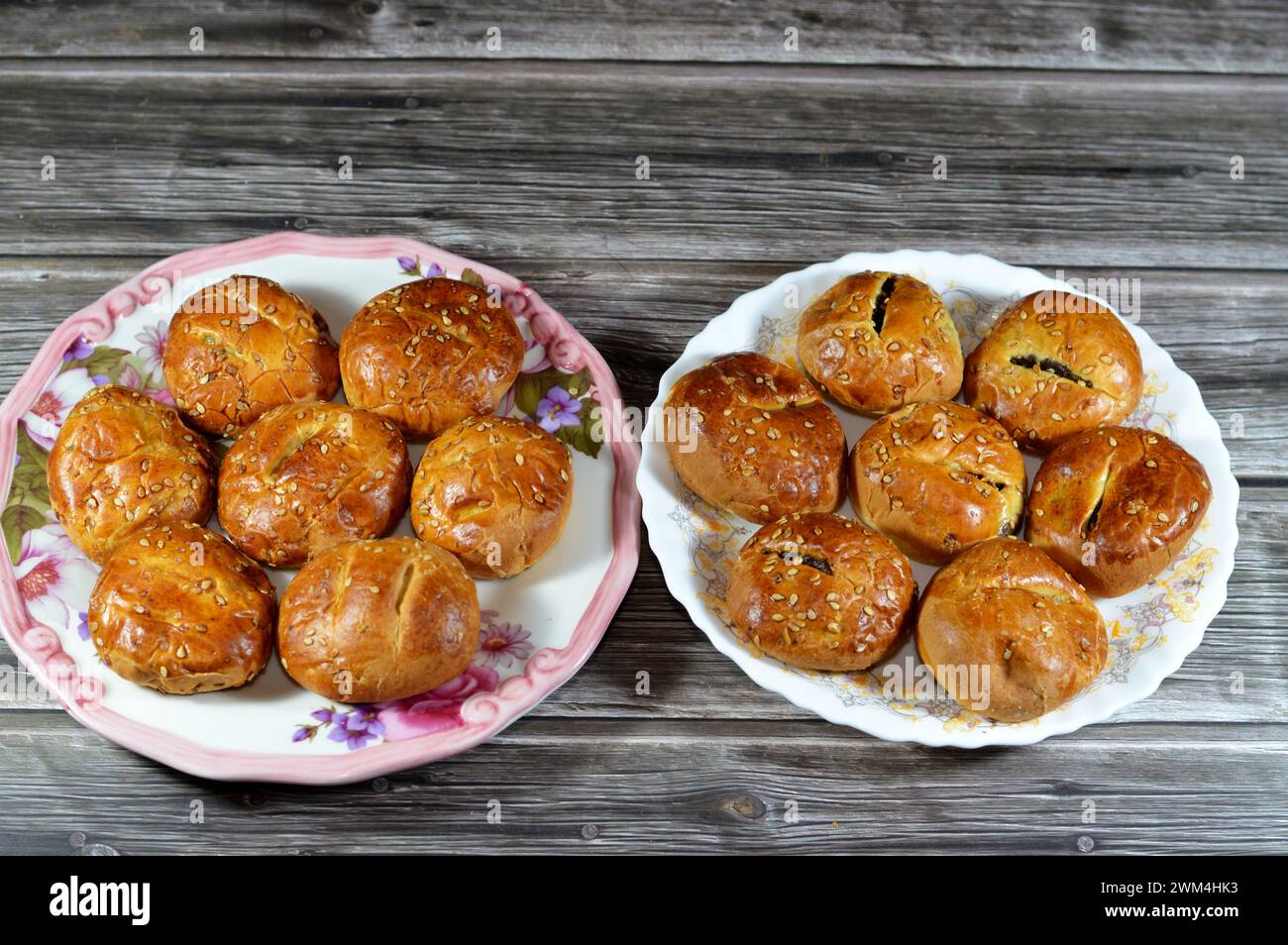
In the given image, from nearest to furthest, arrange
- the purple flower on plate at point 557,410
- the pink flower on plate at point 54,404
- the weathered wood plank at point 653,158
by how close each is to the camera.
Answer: the pink flower on plate at point 54,404
the purple flower on plate at point 557,410
the weathered wood plank at point 653,158

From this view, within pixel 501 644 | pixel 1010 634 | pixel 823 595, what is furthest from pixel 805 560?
pixel 501 644

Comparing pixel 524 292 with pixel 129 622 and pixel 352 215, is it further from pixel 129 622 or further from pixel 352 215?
pixel 129 622

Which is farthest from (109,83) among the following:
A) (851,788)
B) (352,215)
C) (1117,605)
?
(1117,605)

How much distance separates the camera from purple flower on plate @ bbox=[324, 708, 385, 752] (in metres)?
2.66

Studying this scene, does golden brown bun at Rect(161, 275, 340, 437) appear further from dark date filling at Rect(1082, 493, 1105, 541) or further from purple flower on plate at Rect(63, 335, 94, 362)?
dark date filling at Rect(1082, 493, 1105, 541)

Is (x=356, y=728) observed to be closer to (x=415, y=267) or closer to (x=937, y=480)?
(x=415, y=267)

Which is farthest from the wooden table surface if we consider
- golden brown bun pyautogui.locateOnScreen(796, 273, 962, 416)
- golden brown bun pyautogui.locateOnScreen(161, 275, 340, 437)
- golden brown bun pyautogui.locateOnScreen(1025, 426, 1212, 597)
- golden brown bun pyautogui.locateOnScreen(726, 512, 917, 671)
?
golden brown bun pyautogui.locateOnScreen(161, 275, 340, 437)

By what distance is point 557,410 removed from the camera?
10.6ft

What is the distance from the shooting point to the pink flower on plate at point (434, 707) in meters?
2.68

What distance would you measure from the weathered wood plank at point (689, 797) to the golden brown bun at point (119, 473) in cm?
54

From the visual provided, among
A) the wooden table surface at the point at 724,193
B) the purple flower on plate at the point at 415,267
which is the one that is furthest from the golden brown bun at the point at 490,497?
the purple flower on plate at the point at 415,267

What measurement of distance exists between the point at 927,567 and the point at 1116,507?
488mm

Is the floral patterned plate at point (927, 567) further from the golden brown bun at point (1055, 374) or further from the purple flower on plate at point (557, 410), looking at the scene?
the purple flower on plate at point (557, 410)

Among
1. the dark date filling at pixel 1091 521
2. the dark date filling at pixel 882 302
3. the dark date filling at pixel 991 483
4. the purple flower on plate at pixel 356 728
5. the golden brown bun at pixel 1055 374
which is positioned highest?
the dark date filling at pixel 882 302
